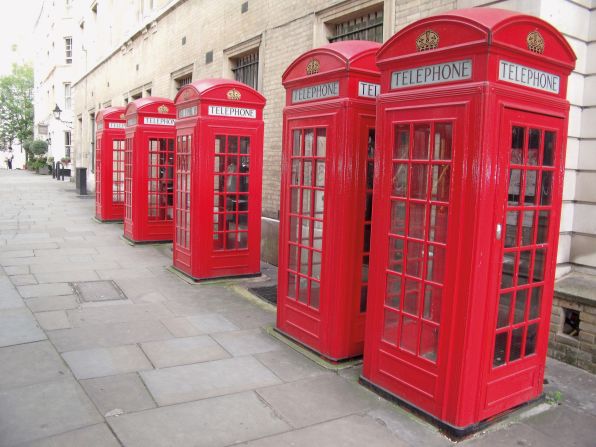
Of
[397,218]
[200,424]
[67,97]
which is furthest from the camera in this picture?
[67,97]

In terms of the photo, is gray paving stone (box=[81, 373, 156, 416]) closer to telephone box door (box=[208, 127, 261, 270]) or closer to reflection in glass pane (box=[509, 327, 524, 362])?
reflection in glass pane (box=[509, 327, 524, 362])

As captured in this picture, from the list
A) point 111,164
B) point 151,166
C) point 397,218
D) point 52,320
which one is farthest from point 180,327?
point 111,164

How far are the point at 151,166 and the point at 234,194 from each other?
3400mm

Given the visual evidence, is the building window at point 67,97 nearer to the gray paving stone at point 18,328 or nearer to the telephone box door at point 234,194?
the telephone box door at point 234,194

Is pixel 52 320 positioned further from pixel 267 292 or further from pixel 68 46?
pixel 68 46

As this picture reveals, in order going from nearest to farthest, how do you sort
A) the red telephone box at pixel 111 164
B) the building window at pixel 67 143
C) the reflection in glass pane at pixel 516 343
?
the reflection in glass pane at pixel 516 343 < the red telephone box at pixel 111 164 < the building window at pixel 67 143

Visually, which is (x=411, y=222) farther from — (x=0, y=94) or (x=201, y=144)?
(x=0, y=94)

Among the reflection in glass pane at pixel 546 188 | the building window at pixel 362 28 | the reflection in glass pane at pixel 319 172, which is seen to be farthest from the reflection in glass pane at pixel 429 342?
the building window at pixel 362 28

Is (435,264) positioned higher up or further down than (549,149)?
further down

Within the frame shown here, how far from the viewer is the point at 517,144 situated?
3.48m

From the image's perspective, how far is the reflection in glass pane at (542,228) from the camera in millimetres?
3785

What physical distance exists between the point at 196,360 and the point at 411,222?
7.51 ft

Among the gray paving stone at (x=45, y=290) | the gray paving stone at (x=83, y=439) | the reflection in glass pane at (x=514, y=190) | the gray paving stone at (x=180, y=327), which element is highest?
the reflection in glass pane at (x=514, y=190)

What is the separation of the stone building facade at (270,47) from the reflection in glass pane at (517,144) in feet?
5.93
